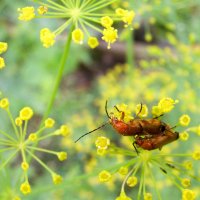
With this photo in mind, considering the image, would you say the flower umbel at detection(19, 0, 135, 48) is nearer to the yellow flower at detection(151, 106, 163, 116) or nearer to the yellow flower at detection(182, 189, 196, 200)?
the yellow flower at detection(151, 106, 163, 116)

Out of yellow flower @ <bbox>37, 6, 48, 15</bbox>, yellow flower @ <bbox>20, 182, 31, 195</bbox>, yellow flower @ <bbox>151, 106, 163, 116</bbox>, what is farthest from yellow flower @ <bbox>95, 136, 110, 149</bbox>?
yellow flower @ <bbox>37, 6, 48, 15</bbox>

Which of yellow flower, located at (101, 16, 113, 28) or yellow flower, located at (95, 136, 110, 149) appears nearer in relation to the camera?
yellow flower, located at (101, 16, 113, 28)

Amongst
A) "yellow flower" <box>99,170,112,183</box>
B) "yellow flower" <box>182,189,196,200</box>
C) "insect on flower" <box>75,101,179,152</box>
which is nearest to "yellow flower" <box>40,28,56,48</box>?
"insect on flower" <box>75,101,179,152</box>

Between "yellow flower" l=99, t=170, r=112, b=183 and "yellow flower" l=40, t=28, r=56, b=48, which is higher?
"yellow flower" l=40, t=28, r=56, b=48

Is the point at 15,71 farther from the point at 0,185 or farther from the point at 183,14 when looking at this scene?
the point at 0,185

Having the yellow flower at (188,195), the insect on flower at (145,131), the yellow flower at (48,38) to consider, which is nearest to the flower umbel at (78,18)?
the yellow flower at (48,38)

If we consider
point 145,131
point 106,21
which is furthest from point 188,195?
point 106,21

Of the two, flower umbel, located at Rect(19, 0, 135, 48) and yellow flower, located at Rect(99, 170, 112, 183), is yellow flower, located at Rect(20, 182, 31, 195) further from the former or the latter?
flower umbel, located at Rect(19, 0, 135, 48)

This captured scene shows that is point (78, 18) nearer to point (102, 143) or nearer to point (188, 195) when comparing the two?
point (102, 143)

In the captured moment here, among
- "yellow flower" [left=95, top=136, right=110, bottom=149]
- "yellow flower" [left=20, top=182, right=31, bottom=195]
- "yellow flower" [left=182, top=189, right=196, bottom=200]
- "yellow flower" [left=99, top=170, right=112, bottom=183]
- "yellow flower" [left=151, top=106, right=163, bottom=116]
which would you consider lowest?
"yellow flower" [left=182, top=189, right=196, bottom=200]

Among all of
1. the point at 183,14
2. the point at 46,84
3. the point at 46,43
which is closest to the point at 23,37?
the point at 46,84
